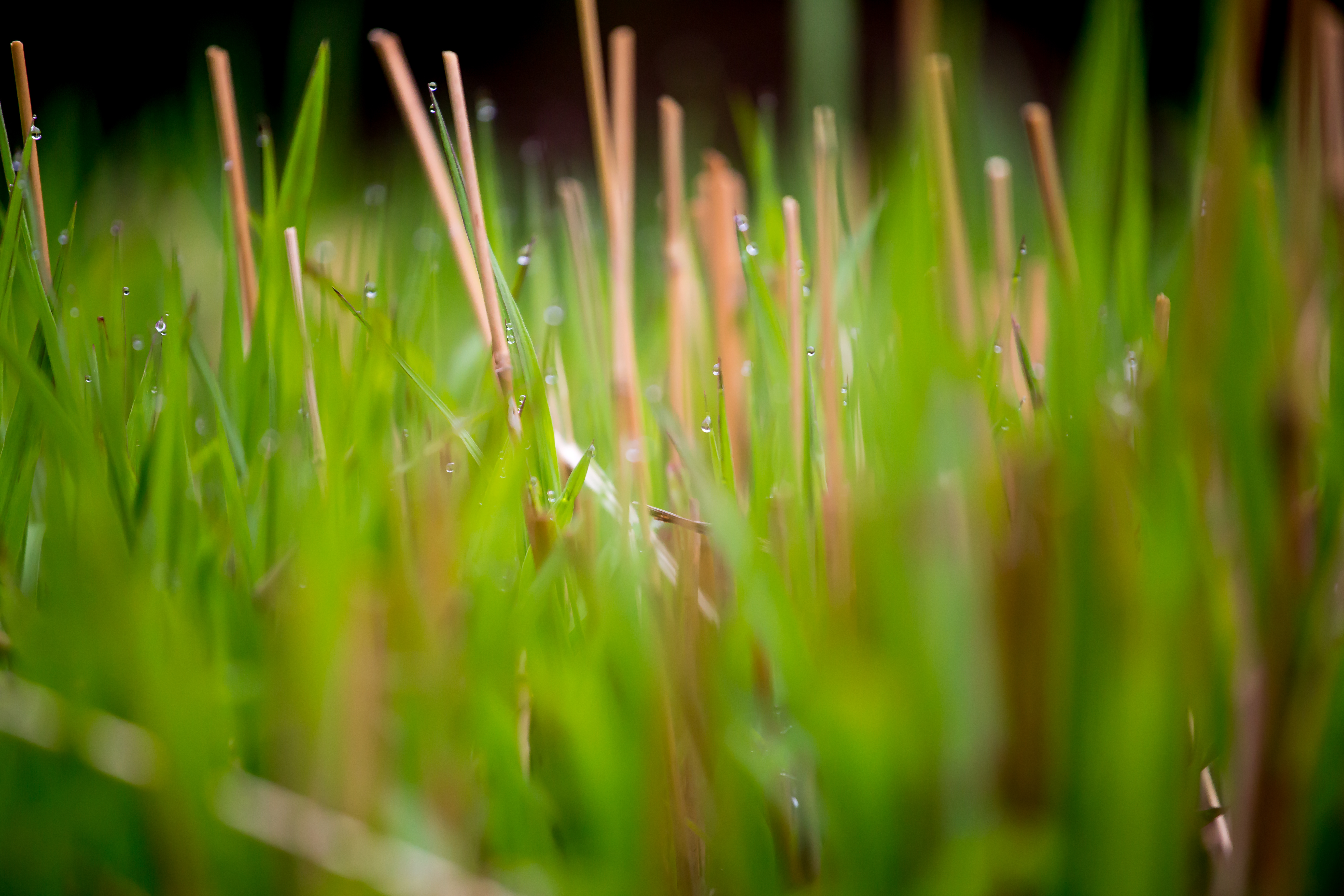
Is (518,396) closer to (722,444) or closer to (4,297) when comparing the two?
(722,444)

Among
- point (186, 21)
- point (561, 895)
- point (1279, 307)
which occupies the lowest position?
point (561, 895)

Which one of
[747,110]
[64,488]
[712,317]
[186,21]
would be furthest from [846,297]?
[186,21]

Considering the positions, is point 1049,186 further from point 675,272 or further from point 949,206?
point 675,272

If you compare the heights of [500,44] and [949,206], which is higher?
[500,44]

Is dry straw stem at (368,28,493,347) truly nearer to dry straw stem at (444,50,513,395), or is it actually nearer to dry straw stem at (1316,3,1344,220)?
dry straw stem at (444,50,513,395)

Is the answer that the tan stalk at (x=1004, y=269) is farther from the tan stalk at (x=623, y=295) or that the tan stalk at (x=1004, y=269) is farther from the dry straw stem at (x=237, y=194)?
the dry straw stem at (x=237, y=194)

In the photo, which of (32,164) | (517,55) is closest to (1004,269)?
(32,164)
